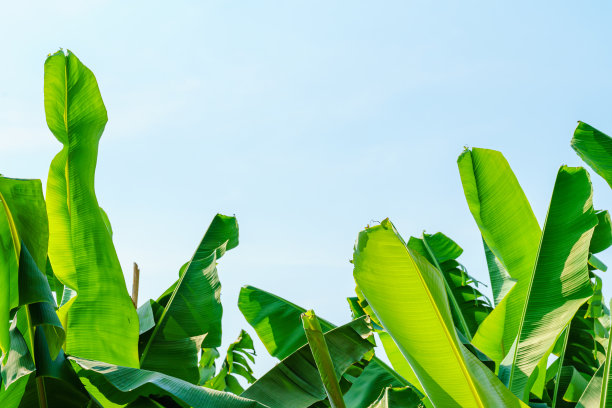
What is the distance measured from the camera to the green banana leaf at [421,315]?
1439mm

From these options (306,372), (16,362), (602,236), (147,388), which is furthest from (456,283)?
(16,362)

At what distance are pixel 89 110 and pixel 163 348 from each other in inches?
47.1

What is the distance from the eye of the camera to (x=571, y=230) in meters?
2.32

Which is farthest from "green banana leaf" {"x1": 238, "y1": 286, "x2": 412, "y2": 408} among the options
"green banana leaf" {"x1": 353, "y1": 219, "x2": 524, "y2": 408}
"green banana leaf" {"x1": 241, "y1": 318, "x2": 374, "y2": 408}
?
"green banana leaf" {"x1": 353, "y1": 219, "x2": 524, "y2": 408}

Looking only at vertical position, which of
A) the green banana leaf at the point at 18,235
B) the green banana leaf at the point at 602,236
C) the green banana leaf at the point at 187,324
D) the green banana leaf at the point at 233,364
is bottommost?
the green banana leaf at the point at 233,364

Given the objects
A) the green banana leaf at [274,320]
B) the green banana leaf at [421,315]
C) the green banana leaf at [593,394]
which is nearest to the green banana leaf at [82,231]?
the green banana leaf at [274,320]

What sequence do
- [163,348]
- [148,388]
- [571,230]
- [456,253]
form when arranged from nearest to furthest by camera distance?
1. [148,388]
2. [571,230]
3. [163,348]
4. [456,253]

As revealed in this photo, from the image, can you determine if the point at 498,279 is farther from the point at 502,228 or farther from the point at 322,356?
the point at 322,356

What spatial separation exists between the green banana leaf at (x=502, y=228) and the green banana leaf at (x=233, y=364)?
262cm

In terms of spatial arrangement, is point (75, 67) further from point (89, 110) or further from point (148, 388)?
point (148, 388)

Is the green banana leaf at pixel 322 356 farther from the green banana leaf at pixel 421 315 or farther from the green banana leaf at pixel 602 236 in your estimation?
the green banana leaf at pixel 602 236

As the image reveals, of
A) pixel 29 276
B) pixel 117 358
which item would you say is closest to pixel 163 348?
pixel 117 358

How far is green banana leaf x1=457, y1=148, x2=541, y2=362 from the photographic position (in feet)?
8.80

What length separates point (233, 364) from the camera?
5141mm
